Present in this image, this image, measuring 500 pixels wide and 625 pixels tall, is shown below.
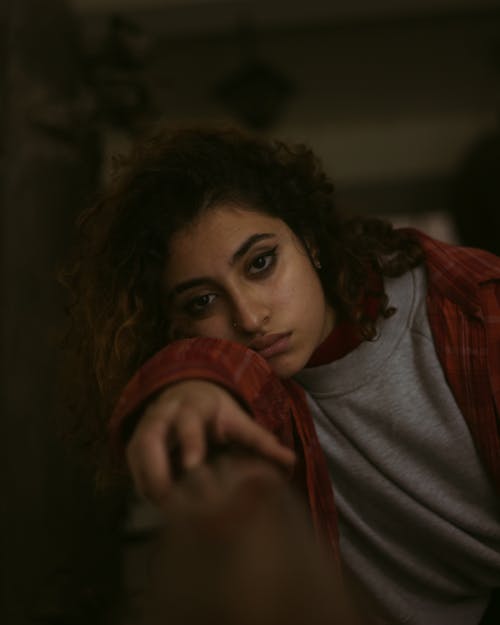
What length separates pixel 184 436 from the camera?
36 centimetres

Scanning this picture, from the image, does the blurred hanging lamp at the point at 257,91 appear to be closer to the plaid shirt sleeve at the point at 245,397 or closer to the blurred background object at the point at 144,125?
the blurred background object at the point at 144,125

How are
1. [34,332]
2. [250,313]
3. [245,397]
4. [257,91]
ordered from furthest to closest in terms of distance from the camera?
[257,91]
[34,332]
[250,313]
[245,397]

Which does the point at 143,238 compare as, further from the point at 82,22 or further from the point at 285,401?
the point at 82,22

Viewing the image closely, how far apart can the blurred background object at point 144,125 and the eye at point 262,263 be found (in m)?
0.35

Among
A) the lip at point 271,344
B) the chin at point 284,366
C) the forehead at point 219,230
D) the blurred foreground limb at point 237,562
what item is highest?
the forehead at point 219,230

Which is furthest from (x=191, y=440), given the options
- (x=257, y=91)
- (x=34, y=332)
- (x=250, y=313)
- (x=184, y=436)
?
(x=257, y=91)

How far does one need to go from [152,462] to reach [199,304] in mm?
329

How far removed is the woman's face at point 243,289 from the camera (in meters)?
0.64

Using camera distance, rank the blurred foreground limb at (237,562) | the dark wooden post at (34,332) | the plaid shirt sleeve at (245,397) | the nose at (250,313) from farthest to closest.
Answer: the dark wooden post at (34,332) → the nose at (250,313) → the plaid shirt sleeve at (245,397) → the blurred foreground limb at (237,562)

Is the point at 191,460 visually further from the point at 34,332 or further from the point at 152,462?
the point at 34,332

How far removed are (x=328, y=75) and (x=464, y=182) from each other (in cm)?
82

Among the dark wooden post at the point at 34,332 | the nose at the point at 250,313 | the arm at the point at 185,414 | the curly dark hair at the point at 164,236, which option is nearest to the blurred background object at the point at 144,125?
the dark wooden post at the point at 34,332

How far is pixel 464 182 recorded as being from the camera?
7.74 ft

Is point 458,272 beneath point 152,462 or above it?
above
